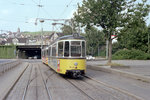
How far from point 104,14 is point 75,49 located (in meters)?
8.75

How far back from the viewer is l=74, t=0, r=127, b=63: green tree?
21984 mm

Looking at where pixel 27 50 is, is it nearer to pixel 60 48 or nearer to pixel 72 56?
pixel 60 48

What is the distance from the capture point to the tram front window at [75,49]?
14.4 meters

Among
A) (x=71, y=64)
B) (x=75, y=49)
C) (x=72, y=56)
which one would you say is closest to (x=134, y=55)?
(x=75, y=49)

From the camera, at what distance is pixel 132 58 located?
173 ft

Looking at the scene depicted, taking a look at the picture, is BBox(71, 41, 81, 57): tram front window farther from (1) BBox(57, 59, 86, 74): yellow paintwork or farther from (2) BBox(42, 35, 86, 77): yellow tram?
(1) BBox(57, 59, 86, 74): yellow paintwork

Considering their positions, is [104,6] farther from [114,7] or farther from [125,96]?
[125,96]

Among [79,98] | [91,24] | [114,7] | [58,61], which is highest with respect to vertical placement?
[114,7]

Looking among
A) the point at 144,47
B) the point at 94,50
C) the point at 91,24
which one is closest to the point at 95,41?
the point at 94,50

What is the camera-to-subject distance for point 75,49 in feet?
47.7

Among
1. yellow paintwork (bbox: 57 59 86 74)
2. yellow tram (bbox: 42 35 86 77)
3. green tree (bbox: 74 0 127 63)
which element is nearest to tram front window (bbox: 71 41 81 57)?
yellow tram (bbox: 42 35 86 77)

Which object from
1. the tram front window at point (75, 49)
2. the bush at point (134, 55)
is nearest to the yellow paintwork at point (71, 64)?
the tram front window at point (75, 49)

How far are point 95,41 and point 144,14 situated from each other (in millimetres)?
47463

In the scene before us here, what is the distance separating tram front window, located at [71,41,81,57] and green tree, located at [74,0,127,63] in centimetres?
833
